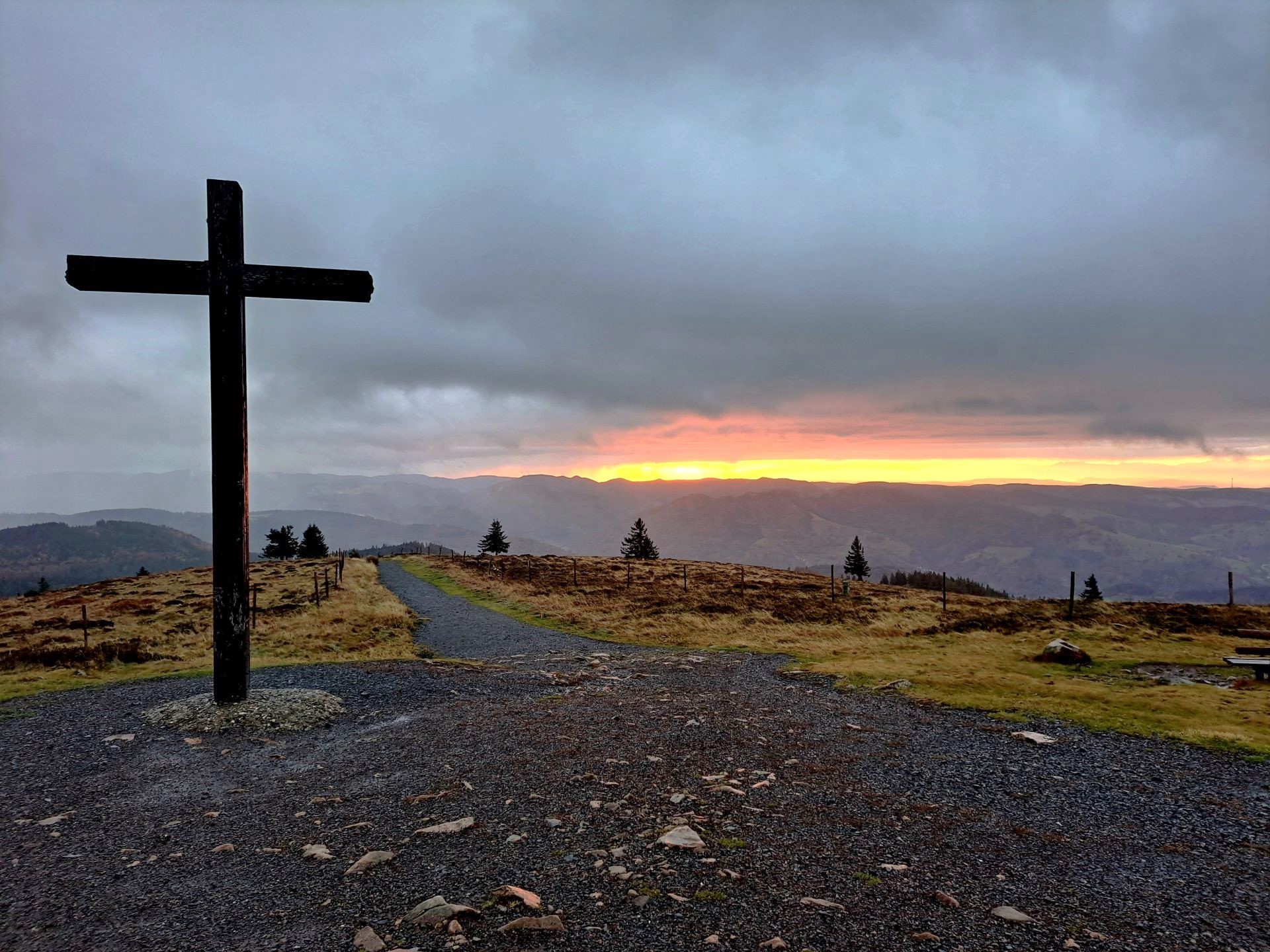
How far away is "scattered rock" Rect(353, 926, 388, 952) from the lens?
443 centimetres

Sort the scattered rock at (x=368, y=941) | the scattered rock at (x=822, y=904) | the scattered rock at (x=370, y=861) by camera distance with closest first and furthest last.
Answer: the scattered rock at (x=368, y=941) < the scattered rock at (x=822, y=904) < the scattered rock at (x=370, y=861)

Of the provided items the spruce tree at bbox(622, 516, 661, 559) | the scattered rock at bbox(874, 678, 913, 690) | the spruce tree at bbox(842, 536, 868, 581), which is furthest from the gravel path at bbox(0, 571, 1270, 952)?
the spruce tree at bbox(622, 516, 661, 559)

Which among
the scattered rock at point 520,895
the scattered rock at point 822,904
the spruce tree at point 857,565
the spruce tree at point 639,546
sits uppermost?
the scattered rock at point 520,895

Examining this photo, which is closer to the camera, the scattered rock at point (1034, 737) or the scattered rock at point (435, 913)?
the scattered rock at point (435, 913)

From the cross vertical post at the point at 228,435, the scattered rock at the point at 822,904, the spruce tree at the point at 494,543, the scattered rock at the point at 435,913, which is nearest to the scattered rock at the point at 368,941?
the scattered rock at the point at 435,913

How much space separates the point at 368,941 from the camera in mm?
4523

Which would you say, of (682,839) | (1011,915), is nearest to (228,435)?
(682,839)

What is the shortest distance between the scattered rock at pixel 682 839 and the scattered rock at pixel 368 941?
8.54ft

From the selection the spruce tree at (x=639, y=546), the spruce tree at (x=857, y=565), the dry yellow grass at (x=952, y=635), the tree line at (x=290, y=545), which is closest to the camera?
the dry yellow grass at (x=952, y=635)

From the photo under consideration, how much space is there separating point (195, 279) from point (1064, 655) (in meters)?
25.6

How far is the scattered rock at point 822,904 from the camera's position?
4.88 m

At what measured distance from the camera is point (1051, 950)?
4.36 metres

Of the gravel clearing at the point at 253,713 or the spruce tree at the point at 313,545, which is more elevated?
the gravel clearing at the point at 253,713

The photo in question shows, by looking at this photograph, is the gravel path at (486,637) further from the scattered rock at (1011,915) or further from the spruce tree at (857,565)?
the spruce tree at (857,565)
